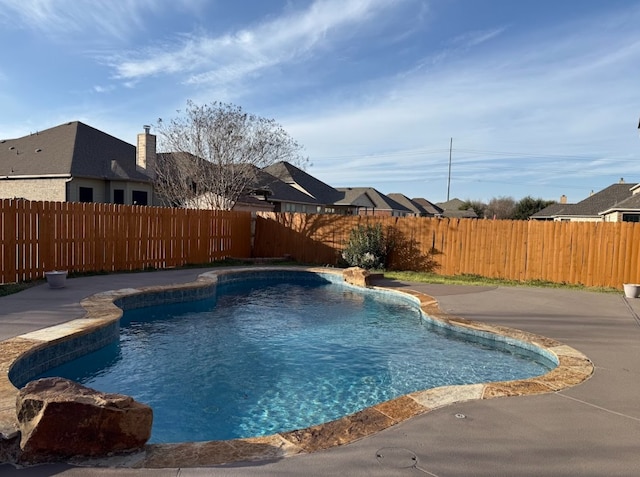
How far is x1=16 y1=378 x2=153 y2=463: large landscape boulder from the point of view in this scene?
112 inches

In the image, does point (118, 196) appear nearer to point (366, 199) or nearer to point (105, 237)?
point (105, 237)

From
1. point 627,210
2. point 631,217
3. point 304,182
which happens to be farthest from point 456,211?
point 627,210

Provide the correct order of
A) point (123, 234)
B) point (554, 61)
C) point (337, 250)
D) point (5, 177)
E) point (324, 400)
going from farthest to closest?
1. point (5, 177)
2. point (337, 250)
3. point (554, 61)
4. point (123, 234)
5. point (324, 400)

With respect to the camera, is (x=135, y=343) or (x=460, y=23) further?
(x=460, y=23)

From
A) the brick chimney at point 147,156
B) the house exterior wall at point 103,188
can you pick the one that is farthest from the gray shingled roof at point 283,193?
the house exterior wall at point 103,188

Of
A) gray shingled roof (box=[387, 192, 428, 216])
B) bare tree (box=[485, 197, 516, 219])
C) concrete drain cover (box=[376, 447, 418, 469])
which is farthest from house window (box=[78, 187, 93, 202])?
bare tree (box=[485, 197, 516, 219])

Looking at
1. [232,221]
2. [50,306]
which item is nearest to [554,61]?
[232,221]

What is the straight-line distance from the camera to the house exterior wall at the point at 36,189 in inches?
744

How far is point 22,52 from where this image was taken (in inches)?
474

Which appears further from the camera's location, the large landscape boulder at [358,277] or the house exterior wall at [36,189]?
the house exterior wall at [36,189]

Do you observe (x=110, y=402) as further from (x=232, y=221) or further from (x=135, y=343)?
(x=232, y=221)

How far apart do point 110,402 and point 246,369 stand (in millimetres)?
3053

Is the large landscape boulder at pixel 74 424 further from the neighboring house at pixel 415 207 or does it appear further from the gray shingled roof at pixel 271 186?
the neighboring house at pixel 415 207

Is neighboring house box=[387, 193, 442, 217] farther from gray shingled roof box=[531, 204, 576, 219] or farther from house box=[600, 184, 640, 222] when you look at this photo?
house box=[600, 184, 640, 222]
